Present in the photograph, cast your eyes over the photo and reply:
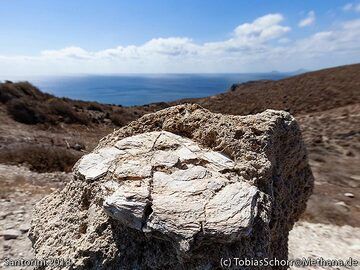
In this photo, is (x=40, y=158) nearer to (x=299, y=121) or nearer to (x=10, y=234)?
(x=10, y=234)

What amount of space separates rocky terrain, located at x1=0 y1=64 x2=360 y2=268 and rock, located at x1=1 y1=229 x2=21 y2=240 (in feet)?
0.29

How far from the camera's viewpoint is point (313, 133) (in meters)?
28.8

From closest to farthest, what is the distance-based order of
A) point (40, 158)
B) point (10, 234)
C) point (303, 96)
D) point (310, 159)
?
point (10, 234), point (40, 158), point (310, 159), point (303, 96)

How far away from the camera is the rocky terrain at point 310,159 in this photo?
1194 cm

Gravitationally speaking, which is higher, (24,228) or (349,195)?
(24,228)

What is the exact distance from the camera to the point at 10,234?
1008 cm

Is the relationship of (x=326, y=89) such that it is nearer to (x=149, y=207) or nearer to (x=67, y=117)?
(x=67, y=117)

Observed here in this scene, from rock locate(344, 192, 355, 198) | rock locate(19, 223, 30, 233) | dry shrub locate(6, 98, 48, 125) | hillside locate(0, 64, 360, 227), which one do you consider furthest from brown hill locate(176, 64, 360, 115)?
rock locate(19, 223, 30, 233)

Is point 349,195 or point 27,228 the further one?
point 349,195

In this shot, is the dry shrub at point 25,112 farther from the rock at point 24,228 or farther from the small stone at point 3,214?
the rock at point 24,228

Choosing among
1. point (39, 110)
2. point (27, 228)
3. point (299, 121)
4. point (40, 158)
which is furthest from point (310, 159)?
point (39, 110)

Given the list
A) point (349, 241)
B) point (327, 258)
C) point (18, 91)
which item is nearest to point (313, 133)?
point (349, 241)

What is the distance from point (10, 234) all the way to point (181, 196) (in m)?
6.91

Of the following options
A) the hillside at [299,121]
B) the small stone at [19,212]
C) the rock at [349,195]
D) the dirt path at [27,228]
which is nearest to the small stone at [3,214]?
the dirt path at [27,228]
